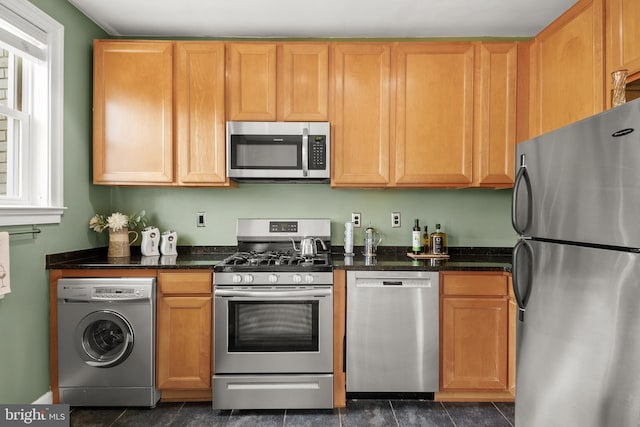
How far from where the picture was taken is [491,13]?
101 inches

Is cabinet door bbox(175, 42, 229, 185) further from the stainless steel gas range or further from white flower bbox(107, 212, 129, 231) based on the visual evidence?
the stainless steel gas range

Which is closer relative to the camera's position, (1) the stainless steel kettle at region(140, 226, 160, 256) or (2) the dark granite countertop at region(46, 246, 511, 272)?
(2) the dark granite countertop at region(46, 246, 511, 272)

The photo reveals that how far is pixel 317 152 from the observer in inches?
103

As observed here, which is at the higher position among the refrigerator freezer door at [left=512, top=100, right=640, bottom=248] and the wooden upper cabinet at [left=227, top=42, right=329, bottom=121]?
the wooden upper cabinet at [left=227, top=42, right=329, bottom=121]

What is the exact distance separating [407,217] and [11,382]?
2715 mm

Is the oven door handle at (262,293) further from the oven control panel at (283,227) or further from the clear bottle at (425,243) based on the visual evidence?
the clear bottle at (425,243)

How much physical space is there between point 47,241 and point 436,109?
2.66 m

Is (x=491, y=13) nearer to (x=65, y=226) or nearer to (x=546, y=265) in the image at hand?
(x=546, y=265)

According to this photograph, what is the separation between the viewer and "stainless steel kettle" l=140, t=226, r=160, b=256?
278 cm

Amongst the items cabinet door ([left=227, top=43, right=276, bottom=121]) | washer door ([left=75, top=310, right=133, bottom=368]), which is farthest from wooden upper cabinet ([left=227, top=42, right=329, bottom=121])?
washer door ([left=75, top=310, right=133, bottom=368])

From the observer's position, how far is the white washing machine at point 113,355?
7.53ft

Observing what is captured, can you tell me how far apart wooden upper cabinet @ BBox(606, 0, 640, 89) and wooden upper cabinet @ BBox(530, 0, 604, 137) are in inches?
1.5

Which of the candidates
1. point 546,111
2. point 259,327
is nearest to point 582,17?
point 546,111

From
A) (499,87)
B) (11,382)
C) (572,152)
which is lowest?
(11,382)
